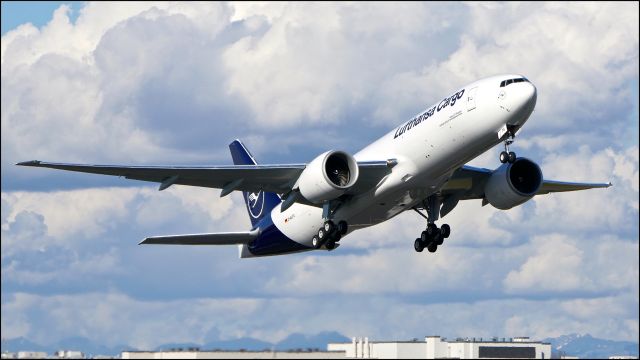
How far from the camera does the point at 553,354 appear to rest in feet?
376

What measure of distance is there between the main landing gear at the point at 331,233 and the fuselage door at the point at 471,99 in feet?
31.6

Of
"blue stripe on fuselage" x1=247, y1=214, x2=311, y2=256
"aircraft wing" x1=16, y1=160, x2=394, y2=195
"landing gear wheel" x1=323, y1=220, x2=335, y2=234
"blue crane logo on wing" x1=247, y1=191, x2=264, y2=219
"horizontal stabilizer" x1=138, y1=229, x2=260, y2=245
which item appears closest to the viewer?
"aircraft wing" x1=16, y1=160, x2=394, y2=195

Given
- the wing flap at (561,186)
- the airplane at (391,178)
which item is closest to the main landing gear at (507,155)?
the airplane at (391,178)

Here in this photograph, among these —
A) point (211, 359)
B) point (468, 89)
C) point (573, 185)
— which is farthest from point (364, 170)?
point (211, 359)

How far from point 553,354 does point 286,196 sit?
60958mm

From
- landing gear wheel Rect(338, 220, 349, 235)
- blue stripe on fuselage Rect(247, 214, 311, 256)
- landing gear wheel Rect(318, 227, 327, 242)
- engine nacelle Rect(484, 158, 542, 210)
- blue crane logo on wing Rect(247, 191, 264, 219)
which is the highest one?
blue crane logo on wing Rect(247, 191, 264, 219)

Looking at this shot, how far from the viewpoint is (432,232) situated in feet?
203

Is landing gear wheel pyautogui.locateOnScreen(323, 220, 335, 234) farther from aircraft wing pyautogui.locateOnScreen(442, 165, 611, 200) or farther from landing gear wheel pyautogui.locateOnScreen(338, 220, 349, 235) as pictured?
aircraft wing pyautogui.locateOnScreen(442, 165, 611, 200)

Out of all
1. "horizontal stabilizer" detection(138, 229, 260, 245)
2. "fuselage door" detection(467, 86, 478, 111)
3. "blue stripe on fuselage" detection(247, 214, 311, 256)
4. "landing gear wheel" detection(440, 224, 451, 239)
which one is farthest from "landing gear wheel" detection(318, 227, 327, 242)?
A: "fuselage door" detection(467, 86, 478, 111)

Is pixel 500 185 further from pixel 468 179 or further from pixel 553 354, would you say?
pixel 553 354

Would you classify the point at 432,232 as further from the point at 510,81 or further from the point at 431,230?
the point at 510,81

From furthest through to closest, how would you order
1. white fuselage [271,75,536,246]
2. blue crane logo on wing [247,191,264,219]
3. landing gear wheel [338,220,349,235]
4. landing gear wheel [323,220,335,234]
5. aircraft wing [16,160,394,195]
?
blue crane logo on wing [247,191,264,219], landing gear wheel [338,220,349,235], landing gear wheel [323,220,335,234], aircraft wing [16,160,394,195], white fuselage [271,75,536,246]

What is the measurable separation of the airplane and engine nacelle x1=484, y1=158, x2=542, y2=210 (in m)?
0.05

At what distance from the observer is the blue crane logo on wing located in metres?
68.7
